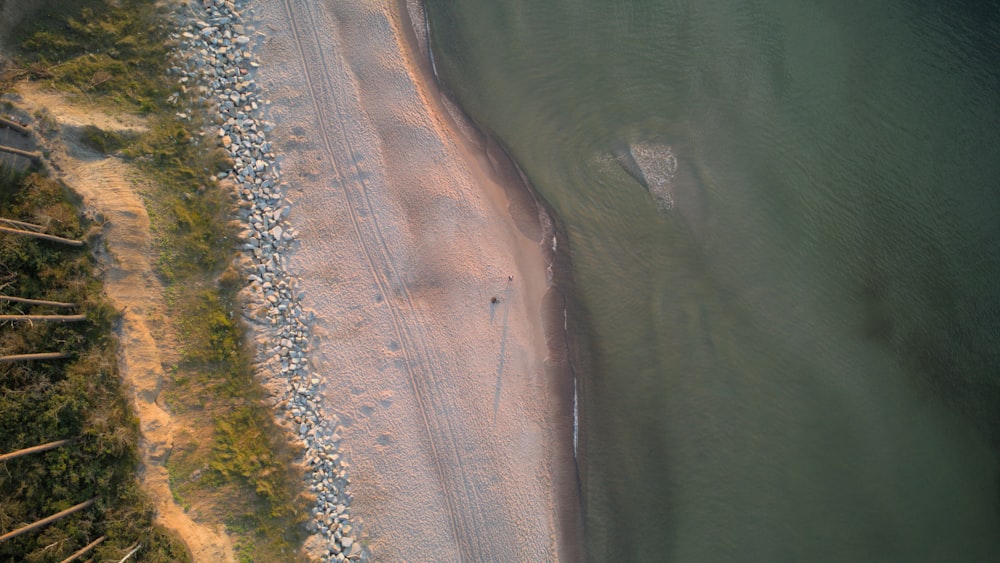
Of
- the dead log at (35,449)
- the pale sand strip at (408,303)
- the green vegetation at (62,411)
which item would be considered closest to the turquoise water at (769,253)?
the pale sand strip at (408,303)

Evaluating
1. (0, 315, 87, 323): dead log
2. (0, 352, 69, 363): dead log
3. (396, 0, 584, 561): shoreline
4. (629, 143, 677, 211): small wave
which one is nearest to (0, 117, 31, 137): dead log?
(0, 315, 87, 323): dead log

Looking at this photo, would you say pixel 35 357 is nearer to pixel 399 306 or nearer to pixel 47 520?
pixel 47 520

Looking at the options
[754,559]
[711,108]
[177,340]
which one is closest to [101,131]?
[177,340]

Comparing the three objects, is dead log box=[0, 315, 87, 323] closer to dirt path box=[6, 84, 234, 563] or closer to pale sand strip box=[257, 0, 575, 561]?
dirt path box=[6, 84, 234, 563]

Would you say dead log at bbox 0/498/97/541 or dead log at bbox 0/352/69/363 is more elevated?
dead log at bbox 0/352/69/363

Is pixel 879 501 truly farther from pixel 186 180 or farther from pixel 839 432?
pixel 186 180

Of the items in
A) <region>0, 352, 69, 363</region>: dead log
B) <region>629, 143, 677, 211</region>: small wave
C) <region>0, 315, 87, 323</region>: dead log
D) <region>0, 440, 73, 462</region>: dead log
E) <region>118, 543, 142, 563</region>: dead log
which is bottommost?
<region>118, 543, 142, 563</region>: dead log
